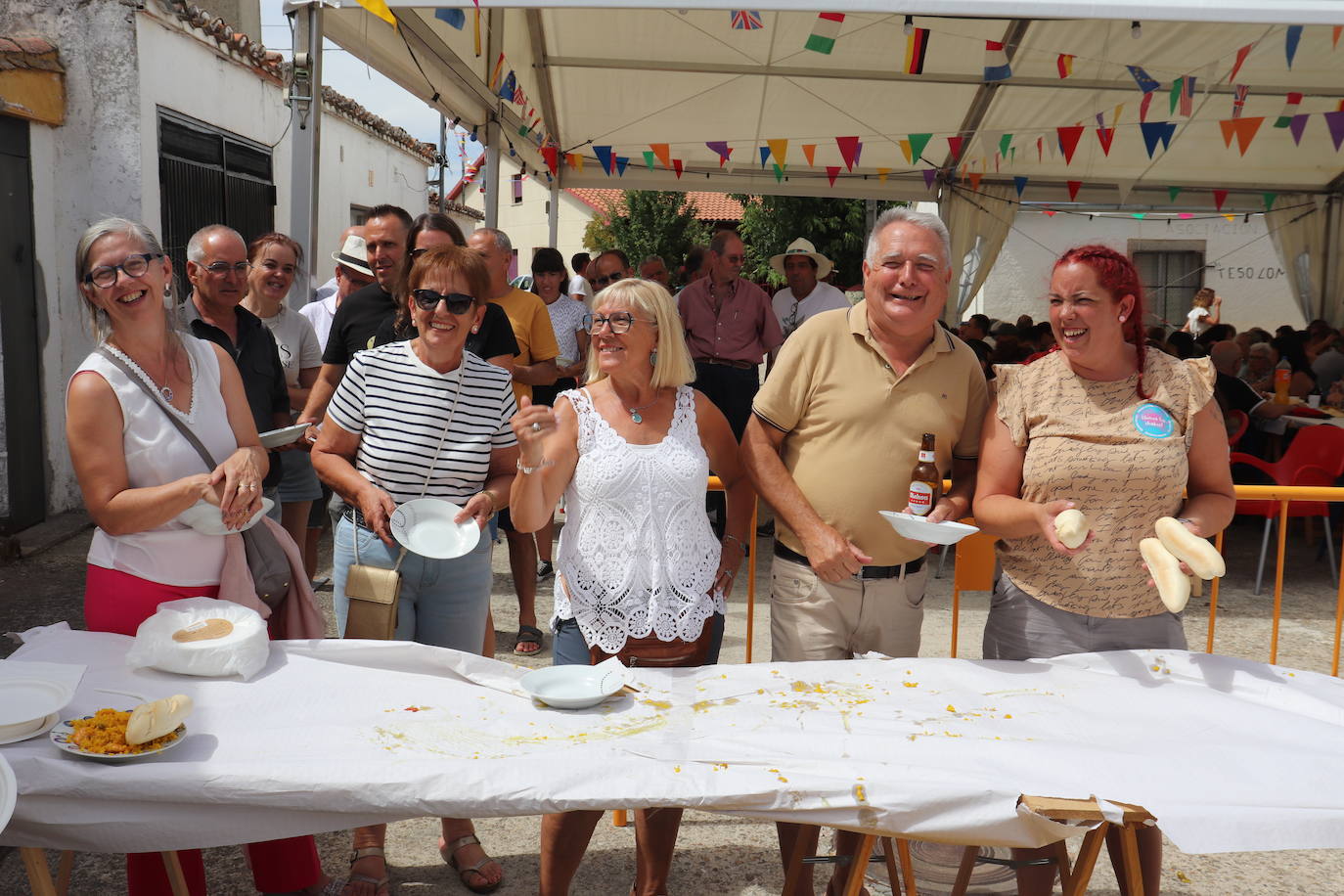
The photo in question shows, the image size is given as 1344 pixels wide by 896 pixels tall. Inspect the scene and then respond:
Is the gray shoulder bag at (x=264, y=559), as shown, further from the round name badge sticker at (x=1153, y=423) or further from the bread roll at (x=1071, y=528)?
the round name badge sticker at (x=1153, y=423)

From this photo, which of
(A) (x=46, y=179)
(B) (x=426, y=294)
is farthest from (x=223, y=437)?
(A) (x=46, y=179)

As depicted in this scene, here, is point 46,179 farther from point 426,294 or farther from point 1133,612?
point 1133,612

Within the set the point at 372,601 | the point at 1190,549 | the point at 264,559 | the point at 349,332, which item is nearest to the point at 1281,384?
the point at 1190,549

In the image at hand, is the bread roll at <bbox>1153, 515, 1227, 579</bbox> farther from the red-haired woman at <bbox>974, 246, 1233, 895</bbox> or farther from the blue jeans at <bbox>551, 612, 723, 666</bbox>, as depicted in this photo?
the blue jeans at <bbox>551, 612, 723, 666</bbox>

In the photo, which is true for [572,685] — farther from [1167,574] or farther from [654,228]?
[654,228]

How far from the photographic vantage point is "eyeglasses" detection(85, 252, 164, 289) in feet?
8.24

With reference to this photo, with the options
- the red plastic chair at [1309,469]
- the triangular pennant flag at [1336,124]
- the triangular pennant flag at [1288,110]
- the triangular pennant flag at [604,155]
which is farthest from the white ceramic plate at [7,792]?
the triangular pennant flag at [1336,124]

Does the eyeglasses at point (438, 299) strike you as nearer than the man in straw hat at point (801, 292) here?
Yes

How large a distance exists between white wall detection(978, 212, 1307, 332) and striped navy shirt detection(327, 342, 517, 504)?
1804 centimetres

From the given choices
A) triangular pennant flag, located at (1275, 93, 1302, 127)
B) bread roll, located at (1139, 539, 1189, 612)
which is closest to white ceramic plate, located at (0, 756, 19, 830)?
bread roll, located at (1139, 539, 1189, 612)

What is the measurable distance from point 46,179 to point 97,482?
609cm

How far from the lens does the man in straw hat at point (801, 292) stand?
8336 millimetres

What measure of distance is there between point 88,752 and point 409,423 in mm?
1262

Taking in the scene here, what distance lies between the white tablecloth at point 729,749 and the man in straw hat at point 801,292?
237 inches
